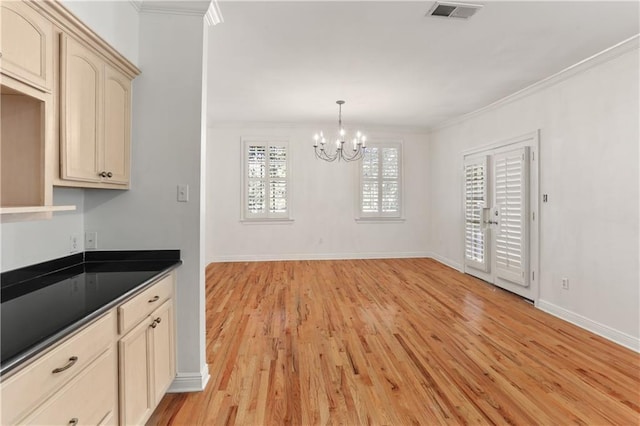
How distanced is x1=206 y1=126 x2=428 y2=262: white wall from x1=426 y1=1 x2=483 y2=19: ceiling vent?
13.5 feet

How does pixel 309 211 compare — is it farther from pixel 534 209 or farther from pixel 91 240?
pixel 91 240

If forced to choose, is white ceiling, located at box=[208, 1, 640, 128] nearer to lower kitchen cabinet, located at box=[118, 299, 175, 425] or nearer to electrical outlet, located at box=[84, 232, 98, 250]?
electrical outlet, located at box=[84, 232, 98, 250]

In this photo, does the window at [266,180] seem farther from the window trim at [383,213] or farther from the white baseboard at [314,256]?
the window trim at [383,213]

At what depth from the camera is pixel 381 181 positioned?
668cm

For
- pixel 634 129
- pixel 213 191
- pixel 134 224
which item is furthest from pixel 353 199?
pixel 134 224

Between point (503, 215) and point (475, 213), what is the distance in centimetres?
67

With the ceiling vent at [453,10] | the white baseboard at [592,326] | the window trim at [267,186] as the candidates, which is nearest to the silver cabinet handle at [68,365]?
the ceiling vent at [453,10]

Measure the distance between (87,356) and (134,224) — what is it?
1.13 meters

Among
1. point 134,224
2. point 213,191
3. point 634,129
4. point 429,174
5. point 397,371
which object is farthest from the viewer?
point 429,174

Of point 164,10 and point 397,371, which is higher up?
point 164,10

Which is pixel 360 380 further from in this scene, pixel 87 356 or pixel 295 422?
pixel 87 356

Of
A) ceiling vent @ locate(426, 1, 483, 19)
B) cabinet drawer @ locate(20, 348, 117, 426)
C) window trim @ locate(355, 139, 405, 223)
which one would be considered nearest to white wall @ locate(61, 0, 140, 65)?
cabinet drawer @ locate(20, 348, 117, 426)

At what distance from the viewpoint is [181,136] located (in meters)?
2.17

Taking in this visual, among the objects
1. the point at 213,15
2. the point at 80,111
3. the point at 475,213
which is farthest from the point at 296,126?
the point at 80,111
